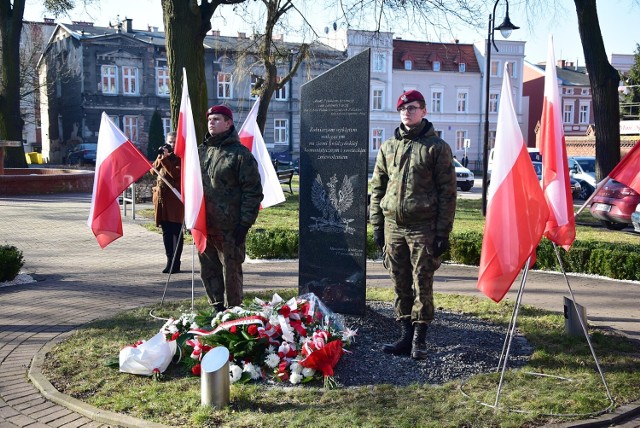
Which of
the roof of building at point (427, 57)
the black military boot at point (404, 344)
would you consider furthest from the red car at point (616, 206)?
the roof of building at point (427, 57)

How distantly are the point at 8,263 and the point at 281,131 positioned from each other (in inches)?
1849

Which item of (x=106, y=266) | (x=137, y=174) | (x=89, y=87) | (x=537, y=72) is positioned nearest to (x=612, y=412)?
(x=137, y=174)

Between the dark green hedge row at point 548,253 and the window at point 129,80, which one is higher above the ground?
the window at point 129,80

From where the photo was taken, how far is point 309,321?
5.75 metres

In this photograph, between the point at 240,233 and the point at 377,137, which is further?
the point at 377,137

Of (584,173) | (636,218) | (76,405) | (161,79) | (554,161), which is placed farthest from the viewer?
(161,79)

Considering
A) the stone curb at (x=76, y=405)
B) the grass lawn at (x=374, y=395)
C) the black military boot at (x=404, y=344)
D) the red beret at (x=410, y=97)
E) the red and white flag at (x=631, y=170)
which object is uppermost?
the red beret at (x=410, y=97)

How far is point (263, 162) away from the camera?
823 cm

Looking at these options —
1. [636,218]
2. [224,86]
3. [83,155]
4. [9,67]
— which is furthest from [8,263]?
[224,86]

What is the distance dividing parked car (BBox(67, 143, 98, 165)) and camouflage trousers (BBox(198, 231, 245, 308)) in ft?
129

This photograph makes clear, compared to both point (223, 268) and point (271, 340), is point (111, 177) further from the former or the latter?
point (271, 340)

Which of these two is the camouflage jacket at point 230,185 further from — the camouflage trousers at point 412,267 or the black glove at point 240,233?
the camouflage trousers at point 412,267

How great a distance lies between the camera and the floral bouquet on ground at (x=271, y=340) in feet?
17.0

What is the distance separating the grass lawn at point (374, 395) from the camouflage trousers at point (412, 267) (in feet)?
2.47
